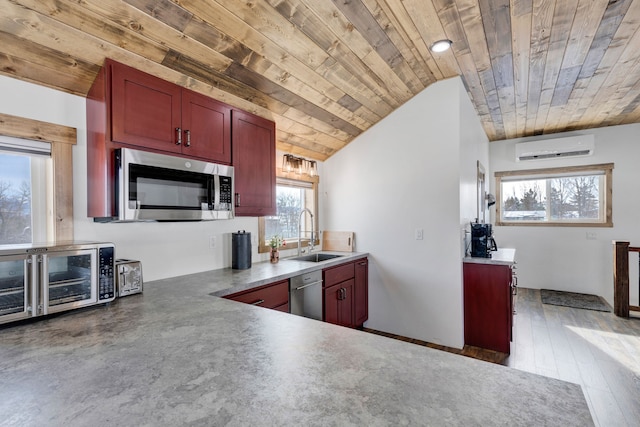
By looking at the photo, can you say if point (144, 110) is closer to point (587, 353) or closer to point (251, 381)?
point (251, 381)

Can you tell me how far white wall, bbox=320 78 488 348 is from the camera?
9.96 ft

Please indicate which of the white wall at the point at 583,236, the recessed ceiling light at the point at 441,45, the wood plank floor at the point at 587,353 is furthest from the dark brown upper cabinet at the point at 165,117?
the white wall at the point at 583,236

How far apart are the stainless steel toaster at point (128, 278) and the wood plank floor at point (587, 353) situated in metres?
2.53

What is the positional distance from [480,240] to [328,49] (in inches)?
92.5

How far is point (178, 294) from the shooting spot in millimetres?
1845

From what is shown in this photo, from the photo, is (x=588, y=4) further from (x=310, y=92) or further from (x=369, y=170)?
(x=369, y=170)

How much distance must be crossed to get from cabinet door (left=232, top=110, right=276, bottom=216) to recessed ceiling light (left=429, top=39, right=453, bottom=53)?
1417 mm

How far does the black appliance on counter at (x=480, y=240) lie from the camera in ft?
10.5

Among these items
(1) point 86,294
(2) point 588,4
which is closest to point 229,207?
(1) point 86,294

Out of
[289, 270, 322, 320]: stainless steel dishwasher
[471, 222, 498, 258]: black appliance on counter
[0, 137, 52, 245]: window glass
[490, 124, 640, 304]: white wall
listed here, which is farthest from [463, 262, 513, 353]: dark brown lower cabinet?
[0, 137, 52, 245]: window glass

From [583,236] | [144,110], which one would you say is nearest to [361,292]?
[144,110]

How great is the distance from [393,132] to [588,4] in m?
1.75

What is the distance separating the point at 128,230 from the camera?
2059 millimetres

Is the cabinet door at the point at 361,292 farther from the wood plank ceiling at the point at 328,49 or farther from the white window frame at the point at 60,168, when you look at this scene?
the white window frame at the point at 60,168
